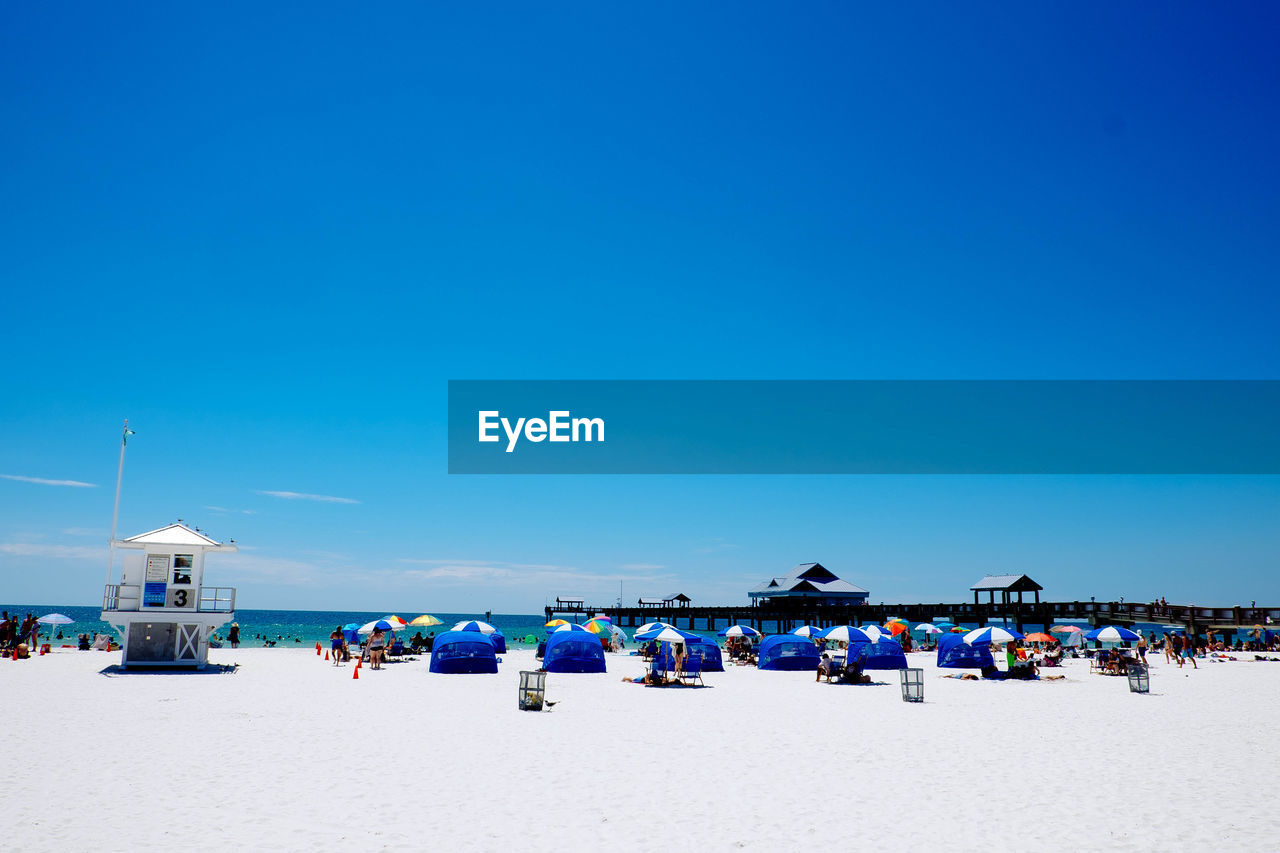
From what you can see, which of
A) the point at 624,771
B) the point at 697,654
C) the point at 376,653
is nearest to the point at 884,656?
the point at 697,654

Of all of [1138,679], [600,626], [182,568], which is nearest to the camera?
[1138,679]

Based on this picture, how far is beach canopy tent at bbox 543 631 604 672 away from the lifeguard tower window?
12838mm

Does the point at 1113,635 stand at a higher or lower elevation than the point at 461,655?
higher

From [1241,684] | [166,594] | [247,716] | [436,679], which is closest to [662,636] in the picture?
[436,679]

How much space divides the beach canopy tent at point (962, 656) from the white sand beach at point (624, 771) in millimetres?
7837

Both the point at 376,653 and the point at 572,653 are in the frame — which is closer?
the point at 376,653

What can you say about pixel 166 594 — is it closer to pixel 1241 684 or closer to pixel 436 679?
pixel 436 679

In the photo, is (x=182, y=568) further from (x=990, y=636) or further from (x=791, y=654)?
(x=990, y=636)

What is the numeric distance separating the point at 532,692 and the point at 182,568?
1618cm

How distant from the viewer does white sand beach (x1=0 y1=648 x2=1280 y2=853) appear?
9.13 m

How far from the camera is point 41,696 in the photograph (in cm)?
2022

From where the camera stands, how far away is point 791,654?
34000mm

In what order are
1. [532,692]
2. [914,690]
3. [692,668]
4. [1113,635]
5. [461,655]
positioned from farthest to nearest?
[1113,635] → [461,655] → [692,668] → [914,690] → [532,692]

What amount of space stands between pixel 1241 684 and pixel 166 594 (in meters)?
35.8
